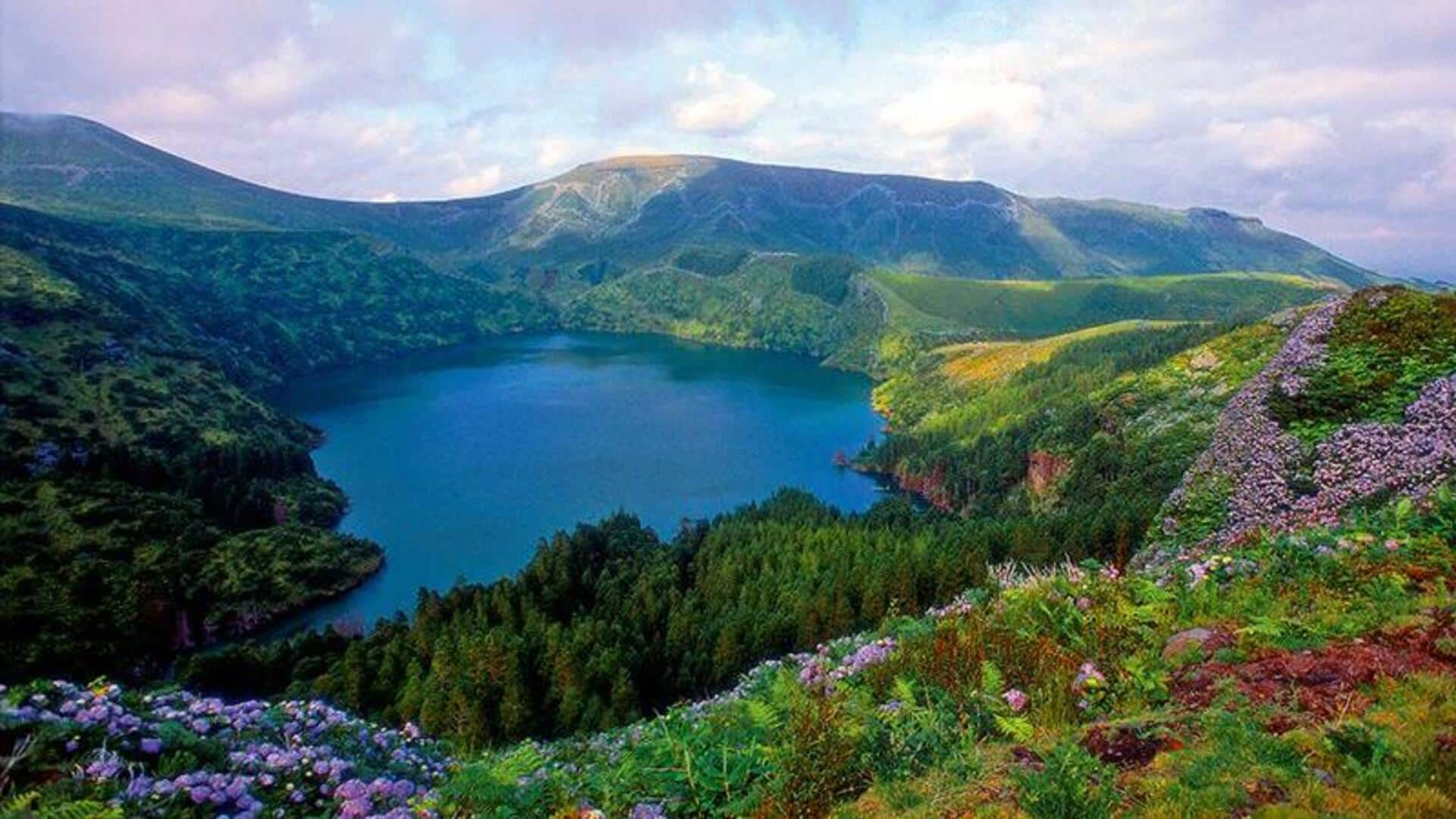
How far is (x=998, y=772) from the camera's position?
35.0ft

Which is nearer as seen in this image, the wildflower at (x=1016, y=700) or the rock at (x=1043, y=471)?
the wildflower at (x=1016, y=700)

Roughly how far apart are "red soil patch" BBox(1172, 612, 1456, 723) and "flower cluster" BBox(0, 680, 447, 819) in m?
11.9

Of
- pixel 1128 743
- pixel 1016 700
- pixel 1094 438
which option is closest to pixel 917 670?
pixel 1016 700

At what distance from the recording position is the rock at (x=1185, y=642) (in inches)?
563

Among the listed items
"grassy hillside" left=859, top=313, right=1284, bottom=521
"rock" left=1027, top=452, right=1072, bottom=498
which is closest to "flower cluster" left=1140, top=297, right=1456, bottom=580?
"grassy hillside" left=859, top=313, right=1284, bottom=521

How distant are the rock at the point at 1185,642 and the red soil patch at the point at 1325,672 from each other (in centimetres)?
55

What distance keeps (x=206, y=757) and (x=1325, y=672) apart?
1673cm

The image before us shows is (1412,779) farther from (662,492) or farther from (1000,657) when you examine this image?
(662,492)

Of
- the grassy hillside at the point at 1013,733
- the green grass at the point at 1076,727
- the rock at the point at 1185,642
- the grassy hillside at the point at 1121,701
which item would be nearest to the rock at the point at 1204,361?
the grassy hillside at the point at 1121,701

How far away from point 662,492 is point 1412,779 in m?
152

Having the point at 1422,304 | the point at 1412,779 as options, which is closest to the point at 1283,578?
the point at 1412,779

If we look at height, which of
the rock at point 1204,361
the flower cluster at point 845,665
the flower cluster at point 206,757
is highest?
the flower cluster at point 206,757

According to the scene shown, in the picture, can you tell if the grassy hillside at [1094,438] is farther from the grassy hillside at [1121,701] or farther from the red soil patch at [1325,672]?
the red soil patch at [1325,672]

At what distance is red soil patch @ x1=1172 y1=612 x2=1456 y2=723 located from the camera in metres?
11.7
